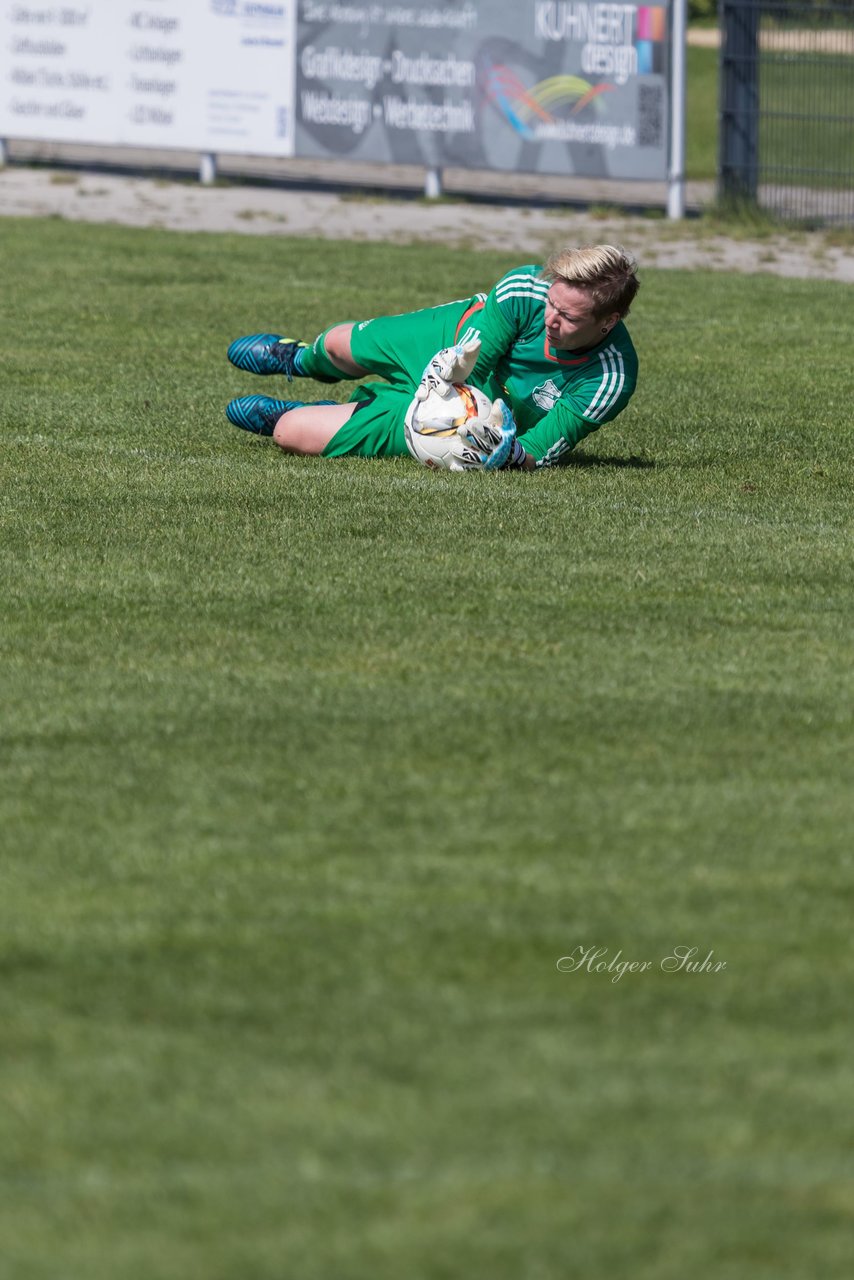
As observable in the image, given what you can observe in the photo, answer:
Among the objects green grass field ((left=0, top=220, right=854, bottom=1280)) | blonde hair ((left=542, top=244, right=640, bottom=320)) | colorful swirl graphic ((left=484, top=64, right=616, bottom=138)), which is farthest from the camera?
colorful swirl graphic ((left=484, top=64, right=616, bottom=138))

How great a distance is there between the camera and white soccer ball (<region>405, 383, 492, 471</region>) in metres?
7.80

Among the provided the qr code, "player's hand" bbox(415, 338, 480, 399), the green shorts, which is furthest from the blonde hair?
the qr code

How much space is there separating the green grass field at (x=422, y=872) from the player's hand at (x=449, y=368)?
0.35 m

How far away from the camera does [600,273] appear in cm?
744

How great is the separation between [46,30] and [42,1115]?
750 inches

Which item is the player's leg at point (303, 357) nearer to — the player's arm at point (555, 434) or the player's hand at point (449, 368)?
the player's hand at point (449, 368)

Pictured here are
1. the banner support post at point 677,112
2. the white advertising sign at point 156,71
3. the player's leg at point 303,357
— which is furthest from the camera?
the white advertising sign at point 156,71

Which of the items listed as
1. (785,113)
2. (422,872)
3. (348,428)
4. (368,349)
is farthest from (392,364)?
(785,113)

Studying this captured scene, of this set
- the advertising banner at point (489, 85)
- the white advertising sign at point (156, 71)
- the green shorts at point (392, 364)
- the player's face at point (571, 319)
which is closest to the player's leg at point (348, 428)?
the green shorts at point (392, 364)

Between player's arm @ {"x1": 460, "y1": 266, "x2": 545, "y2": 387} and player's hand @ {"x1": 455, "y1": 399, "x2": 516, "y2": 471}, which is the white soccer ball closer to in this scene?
player's hand @ {"x1": 455, "y1": 399, "x2": 516, "y2": 471}

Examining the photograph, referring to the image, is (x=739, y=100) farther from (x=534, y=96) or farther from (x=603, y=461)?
(x=603, y=461)

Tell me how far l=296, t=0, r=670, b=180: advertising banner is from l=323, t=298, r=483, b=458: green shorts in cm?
1047

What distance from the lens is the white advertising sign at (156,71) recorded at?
19578mm

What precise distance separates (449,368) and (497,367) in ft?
1.43
